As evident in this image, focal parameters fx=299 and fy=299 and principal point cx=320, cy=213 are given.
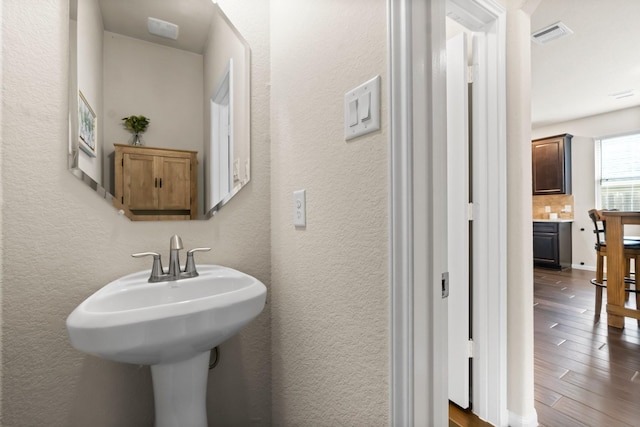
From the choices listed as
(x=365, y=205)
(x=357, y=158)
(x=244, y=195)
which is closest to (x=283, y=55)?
(x=244, y=195)

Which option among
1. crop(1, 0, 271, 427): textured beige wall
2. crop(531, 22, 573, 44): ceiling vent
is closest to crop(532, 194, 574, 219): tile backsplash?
crop(531, 22, 573, 44): ceiling vent

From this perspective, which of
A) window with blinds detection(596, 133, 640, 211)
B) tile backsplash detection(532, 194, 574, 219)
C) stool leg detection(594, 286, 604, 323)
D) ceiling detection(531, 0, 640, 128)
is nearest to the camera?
ceiling detection(531, 0, 640, 128)

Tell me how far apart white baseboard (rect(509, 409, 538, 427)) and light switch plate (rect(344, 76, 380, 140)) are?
161 centimetres

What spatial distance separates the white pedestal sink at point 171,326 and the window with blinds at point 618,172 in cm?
632

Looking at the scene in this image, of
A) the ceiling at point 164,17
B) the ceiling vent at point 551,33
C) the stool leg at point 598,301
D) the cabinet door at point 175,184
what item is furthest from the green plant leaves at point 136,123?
the stool leg at point 598,301

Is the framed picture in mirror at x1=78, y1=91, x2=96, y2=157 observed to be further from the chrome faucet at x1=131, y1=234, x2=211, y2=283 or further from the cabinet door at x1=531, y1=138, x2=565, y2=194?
the cabinet door at x1=531, y1=138, x2=565, y2=194

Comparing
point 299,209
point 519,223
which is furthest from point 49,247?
point 519,223

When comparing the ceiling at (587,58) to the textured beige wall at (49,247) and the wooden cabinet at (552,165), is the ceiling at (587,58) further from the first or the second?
the textured beige wall at (49,247)

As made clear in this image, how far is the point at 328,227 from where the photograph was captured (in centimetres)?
88

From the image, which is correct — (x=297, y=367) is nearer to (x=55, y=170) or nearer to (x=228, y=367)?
(x=228, y=367)

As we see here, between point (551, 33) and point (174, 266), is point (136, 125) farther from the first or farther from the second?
point (551, 33)

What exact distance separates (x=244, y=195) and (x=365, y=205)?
670 mm

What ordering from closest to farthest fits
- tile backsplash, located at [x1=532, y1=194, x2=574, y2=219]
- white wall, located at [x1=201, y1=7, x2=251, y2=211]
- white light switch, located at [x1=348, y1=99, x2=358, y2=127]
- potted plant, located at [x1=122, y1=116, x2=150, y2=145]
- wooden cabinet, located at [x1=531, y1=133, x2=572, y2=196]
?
white light switch, located at [x1=348, y1=99, x2=358, y2=127] < potted plant, located at [x1=122, y1=116, x2=150, y2=145] < white wall, located at [x1=201, y1=7, x2=251, y2=211] < wooden cabinet, located at [x1=531, y1=133, x2=572, y2=196] < tile backsplash, located at [x1=532, y1=194, x2=574, y2=219]

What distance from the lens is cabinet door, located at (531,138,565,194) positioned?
5.04 metres
